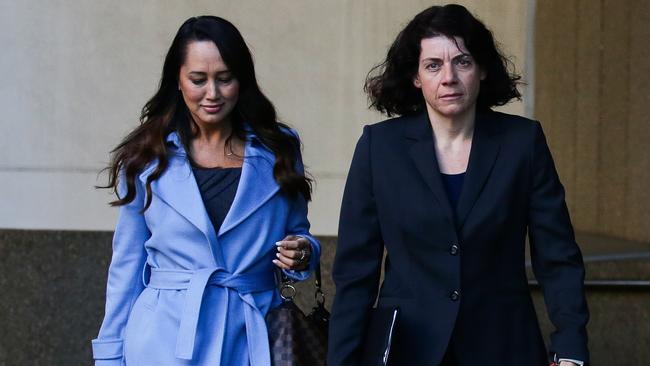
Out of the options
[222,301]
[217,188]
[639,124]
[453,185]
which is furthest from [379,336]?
[639,124]

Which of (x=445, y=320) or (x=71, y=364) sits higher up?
(x=445, y=320)

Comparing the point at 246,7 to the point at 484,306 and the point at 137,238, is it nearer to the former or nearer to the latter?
the point at 137,238

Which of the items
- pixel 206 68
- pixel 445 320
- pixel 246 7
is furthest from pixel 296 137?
pixel 246 7

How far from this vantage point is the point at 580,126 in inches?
353

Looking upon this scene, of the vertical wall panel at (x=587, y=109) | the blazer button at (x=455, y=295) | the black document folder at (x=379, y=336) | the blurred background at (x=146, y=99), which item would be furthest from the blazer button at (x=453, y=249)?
the vertical wall panel at (x=587, y=109)

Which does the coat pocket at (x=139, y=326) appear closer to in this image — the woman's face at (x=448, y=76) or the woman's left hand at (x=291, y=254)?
the woman's left hand at (x=291, y=254)

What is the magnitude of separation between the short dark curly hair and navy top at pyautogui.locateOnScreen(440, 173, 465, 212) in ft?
1.02

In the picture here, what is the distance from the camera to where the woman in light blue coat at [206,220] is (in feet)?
16.5

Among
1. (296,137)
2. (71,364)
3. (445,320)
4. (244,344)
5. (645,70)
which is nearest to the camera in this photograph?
(445,320)

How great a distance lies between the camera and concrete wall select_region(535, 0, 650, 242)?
→ 27.5 feet

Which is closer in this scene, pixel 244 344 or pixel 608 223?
pixel 244 344

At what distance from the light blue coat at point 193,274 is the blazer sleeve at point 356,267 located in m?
0.44

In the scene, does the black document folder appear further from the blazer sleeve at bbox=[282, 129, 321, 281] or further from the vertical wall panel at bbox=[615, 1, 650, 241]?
the vertical wall panel at bbox=[615, 1, 650, 241]

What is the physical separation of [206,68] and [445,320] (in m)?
1.29
